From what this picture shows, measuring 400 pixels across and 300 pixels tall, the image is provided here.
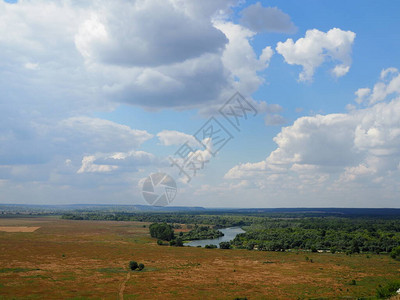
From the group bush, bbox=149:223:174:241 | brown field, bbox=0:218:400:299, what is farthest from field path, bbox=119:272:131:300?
bush, bbox=149:223:174:241

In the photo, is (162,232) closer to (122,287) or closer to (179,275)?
(179,275)

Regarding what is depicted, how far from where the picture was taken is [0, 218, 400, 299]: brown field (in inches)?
1686

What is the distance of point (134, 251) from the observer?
8544 cm

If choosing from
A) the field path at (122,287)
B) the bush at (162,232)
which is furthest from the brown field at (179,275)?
the bush at (162,232)

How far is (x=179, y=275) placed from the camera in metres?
55.9

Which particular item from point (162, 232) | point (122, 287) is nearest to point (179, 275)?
point (122, 287)

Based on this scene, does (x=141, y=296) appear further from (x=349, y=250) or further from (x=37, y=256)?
(x=349, y=250)

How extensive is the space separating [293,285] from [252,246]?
5471 centimetres

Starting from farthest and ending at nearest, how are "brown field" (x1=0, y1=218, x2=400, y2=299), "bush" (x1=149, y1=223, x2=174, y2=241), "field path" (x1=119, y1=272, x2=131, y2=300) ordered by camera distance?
"bush" (x1=149, y1=223, x2=174, y2=241)
"brown field" (x1=0, y1=218, x2=400, y2=299)
"field path" (x1=119, y1=272, x2=131, y2=300)

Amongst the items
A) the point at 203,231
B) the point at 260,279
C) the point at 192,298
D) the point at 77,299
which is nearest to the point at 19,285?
the point at 77,299

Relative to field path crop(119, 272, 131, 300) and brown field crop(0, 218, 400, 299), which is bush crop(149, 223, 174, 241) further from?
field path crop(119, 272, 131, 300)

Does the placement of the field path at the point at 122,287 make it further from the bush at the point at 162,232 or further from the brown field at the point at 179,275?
the bush at the point at 162,232

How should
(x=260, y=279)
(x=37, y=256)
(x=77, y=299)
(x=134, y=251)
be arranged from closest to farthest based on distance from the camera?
(x=77, y=299)
(x=260, y=279)
(x=37, y=256)
(x=134, y=251)

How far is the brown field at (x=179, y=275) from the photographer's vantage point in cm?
4281
